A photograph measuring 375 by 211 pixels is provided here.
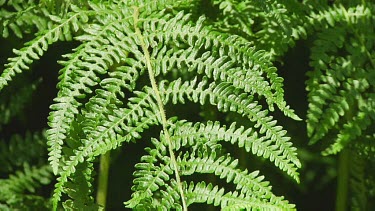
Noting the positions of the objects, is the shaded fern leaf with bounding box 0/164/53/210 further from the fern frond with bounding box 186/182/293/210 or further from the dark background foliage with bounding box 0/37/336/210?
the fern frond with bounding box 186/182/293/210

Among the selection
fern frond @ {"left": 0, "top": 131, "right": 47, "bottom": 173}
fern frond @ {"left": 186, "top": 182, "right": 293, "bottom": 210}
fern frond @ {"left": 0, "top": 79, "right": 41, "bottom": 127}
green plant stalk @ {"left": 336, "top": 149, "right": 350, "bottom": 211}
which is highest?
fern frond @ {"left": 0, "top": 79, "right": 41, "bottom": 127}

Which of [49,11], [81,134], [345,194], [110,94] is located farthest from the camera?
[345,194]

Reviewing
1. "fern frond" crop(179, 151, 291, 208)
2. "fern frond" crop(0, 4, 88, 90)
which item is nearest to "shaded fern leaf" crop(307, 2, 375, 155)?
"fern frond" crop(179, 151, 291, 208)

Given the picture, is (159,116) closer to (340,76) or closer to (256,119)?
(256,119)

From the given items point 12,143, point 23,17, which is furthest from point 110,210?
point 23,17

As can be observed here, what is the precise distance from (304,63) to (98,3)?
3.90ft

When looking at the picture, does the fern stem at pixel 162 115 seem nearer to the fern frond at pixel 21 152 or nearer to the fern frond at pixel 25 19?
the fern frond at pixel 25 19

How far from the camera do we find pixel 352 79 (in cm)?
193

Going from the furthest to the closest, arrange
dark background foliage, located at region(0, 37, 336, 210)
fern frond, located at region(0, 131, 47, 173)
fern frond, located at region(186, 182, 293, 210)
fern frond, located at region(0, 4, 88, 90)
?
dark background foliage, located at region(0, 37, 336, 210)
fern frond, located at region(0, 131, 47, 173)
fern frond, located at region(0, 4, 88, 90)
fern frond, located at region(186, 182, 293, 210)

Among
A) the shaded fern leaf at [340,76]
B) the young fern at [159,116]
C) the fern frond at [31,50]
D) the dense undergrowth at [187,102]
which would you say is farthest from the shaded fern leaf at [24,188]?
the shaded fern leaf at [340,76]

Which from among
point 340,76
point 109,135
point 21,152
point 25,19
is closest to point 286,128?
point 340,76

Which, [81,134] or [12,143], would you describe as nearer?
[81,134]

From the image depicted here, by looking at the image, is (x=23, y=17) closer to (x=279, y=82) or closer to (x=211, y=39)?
(x=211, y=39)

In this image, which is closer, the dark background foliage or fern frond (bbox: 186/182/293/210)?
fern frond (bbox: 186/182/293/210)
